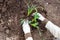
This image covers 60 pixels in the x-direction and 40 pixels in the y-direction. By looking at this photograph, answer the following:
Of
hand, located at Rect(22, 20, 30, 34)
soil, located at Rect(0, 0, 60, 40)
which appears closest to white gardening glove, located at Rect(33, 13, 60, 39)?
soil, located at Rect(0, 0, 60, 40)

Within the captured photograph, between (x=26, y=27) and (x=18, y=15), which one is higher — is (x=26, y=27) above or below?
below

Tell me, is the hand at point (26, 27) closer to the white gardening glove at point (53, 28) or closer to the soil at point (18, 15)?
the soil at point (18, 15)

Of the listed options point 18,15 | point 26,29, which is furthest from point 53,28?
point 18,15

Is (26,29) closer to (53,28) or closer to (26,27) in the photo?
(26,27)

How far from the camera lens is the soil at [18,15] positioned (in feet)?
7.83

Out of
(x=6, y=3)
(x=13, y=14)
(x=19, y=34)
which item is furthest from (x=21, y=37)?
(x=6, y=3)

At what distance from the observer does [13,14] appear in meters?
2.57

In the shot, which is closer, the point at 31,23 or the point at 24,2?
the point at 31,23

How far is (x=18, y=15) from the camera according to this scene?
8.37 ft

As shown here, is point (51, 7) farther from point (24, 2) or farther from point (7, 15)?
point (7, 15)

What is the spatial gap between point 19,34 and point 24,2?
19.3 inches

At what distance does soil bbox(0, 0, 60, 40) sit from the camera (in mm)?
2387

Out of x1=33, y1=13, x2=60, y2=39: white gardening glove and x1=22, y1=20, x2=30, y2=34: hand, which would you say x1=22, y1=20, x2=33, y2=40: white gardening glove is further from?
x1=33, y1=13, x2=60, y2=39: white gardening glove

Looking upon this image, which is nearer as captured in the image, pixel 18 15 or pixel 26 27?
pixel 26 27
